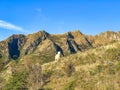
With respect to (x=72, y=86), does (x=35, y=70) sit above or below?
above

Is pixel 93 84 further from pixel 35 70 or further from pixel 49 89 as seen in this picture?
pixel 35 70

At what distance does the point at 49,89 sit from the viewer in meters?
135

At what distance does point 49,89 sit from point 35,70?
3207cm

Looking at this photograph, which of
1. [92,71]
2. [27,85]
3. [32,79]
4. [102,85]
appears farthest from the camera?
[92,71]

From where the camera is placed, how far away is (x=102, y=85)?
112812 millimetres

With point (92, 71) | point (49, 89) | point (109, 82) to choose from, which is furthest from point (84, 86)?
point (92, 71)

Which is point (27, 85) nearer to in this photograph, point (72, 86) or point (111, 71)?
point (72, 86)

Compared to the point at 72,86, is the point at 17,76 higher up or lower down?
higher up

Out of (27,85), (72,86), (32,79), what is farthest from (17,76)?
(72,86)

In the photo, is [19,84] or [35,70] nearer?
[19,84]

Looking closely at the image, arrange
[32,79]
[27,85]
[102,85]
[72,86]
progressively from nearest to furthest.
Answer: [102,85] → [72,86] → [27,85] → [32,79]

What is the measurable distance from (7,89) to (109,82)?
4868 centimetres

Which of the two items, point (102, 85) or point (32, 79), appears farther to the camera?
point (32, 79)

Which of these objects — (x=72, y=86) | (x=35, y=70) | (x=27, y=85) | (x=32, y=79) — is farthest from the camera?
(x=35, y=70)
